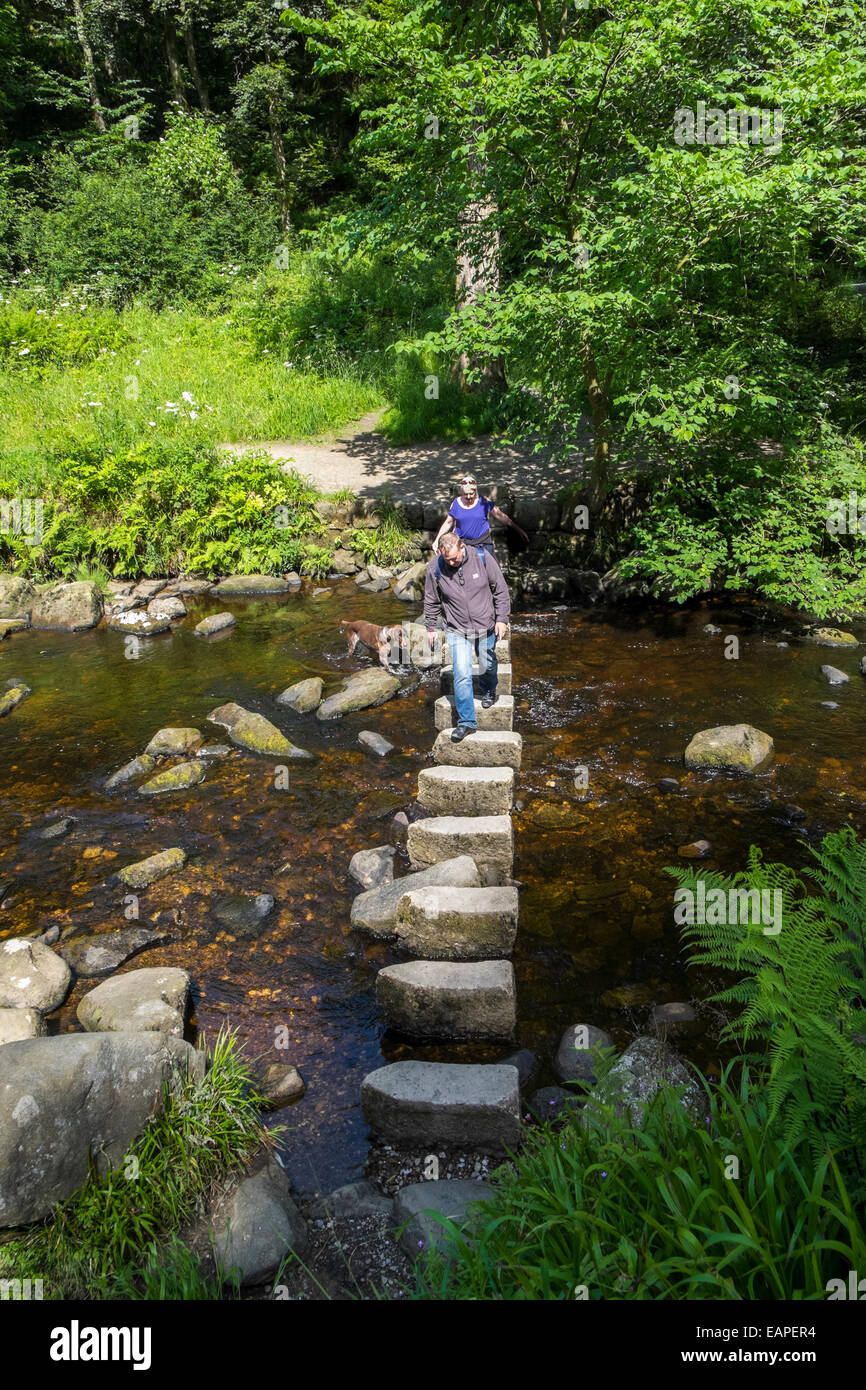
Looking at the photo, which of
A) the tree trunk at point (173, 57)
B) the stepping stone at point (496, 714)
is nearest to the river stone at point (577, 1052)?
the stepping stone at point (496, 714)

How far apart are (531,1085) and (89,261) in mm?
23363

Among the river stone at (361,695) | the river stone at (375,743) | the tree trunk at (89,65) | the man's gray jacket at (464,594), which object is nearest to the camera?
the man's gray jacket at (464,594)

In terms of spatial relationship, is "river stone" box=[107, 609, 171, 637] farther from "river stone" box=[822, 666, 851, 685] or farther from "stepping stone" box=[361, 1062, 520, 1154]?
"stepping stone" box=[361, 1062, 520, 1154]

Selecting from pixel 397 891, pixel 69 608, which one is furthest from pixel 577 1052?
pixel 69 608

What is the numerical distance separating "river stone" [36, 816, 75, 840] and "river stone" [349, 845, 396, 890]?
2593 millimetres

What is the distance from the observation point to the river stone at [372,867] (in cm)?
596

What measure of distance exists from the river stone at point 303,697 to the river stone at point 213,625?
270 cm

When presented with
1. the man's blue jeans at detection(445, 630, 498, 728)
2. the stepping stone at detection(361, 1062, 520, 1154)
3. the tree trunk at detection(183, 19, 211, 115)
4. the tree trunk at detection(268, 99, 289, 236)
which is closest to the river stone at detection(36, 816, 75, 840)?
the man's blue jeans at detection(445, 630, 498, 728)

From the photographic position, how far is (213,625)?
1141 centimetres

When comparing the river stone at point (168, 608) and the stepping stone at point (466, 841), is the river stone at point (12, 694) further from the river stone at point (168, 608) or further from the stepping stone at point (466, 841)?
the stepping stone at point (466, 841)

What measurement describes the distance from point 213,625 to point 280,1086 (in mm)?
8076

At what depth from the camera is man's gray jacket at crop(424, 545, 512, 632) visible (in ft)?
22.8

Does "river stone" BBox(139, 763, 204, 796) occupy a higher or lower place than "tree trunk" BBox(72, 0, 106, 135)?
lower
